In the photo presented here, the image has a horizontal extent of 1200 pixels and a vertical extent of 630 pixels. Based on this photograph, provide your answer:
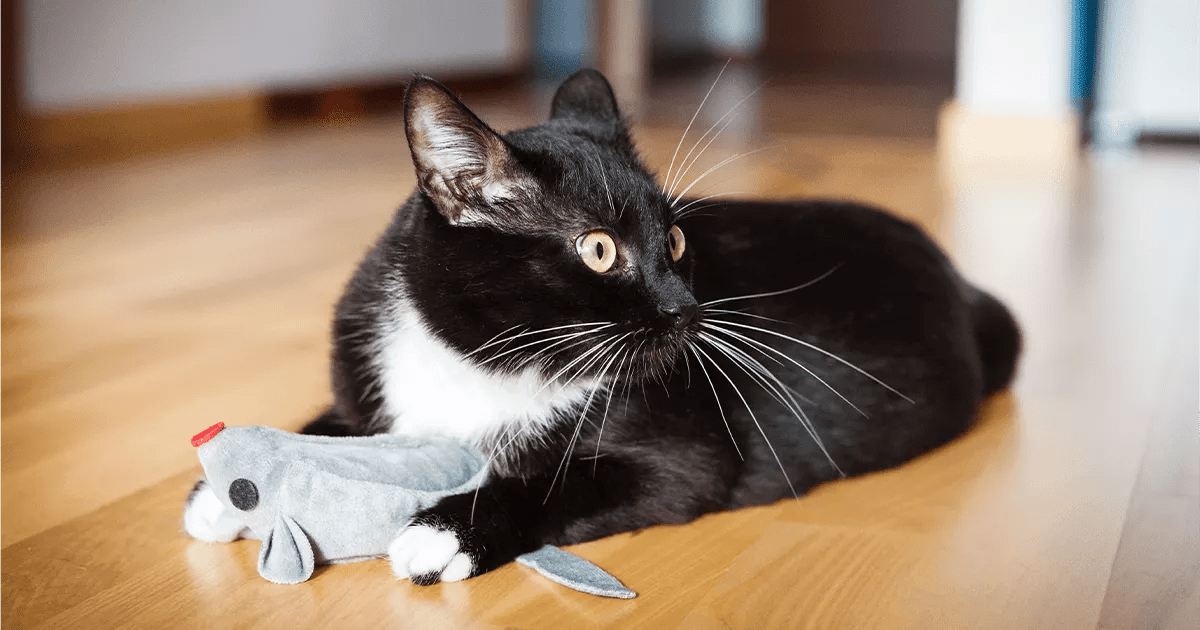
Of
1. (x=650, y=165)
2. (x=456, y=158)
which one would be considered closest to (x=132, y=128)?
(x=650, y=165)

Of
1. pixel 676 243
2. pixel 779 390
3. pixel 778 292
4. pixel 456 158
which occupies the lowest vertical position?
pixel 779 390

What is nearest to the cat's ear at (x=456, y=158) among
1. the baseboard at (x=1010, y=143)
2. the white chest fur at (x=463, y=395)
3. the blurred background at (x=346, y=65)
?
the white chest fur at (x=463, y=395)

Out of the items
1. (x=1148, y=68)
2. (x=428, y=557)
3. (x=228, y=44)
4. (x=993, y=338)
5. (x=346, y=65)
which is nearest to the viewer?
(x=428, y=557)

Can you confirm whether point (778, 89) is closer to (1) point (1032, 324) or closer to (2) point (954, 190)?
(2) point (954, 190)

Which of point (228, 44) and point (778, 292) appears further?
point (228, 44)

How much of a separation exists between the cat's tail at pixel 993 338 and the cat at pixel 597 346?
0.25m

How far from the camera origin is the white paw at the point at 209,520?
126 cm

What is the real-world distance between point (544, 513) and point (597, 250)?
11.2 inches

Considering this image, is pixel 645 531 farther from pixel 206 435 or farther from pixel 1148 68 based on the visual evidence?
pixel 1148 68

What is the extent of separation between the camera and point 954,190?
3.81 m

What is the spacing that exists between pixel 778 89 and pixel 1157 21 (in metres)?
2.82

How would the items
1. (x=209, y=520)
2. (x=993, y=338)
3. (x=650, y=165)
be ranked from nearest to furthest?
1. (x=209, y=520)
2. (x=993, y=338)
3. (x=650, y=165)

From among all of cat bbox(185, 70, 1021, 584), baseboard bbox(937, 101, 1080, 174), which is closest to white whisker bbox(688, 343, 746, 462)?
cat bbox(185, 70, 1021, 584)

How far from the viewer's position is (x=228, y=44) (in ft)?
16.0
